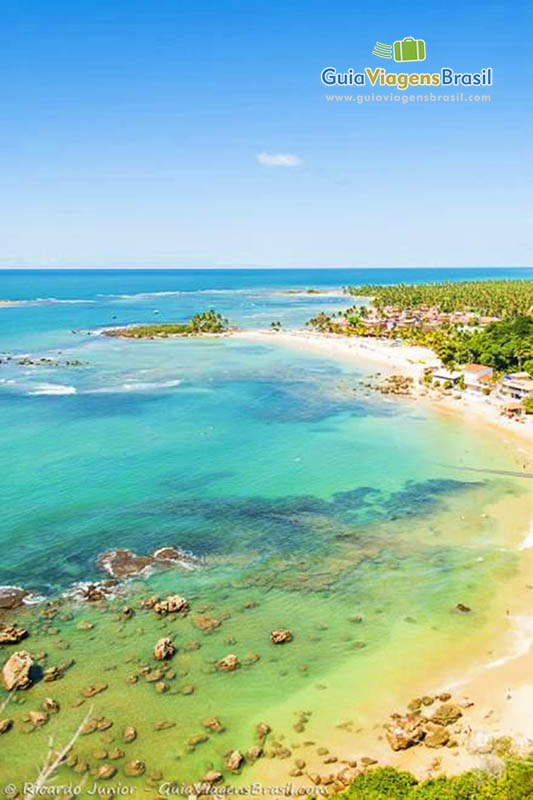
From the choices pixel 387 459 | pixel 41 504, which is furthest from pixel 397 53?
pixel 41 504

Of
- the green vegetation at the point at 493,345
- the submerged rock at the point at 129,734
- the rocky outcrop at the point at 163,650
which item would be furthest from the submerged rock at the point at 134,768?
the green vegetation at the point at 493,345

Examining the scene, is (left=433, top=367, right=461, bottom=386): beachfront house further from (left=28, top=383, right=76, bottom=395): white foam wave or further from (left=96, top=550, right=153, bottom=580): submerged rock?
(left=96, top=550, right=153, bottom=580): submerged rock

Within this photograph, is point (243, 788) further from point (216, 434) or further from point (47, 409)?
point (47, 409)

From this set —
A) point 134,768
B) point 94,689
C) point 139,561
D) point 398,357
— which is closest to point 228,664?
point 94,689

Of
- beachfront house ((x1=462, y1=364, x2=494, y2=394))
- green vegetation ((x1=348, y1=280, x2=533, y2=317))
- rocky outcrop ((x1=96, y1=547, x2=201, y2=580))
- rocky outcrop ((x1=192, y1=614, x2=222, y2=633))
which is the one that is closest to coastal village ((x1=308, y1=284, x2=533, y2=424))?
beachfront house ((x1=462, y1=364, x2=494, y2=394))

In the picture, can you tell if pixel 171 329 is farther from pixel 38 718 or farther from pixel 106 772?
pixel 106 772

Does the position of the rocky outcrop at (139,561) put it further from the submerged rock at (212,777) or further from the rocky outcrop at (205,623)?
the submerged rock at (212,777)
